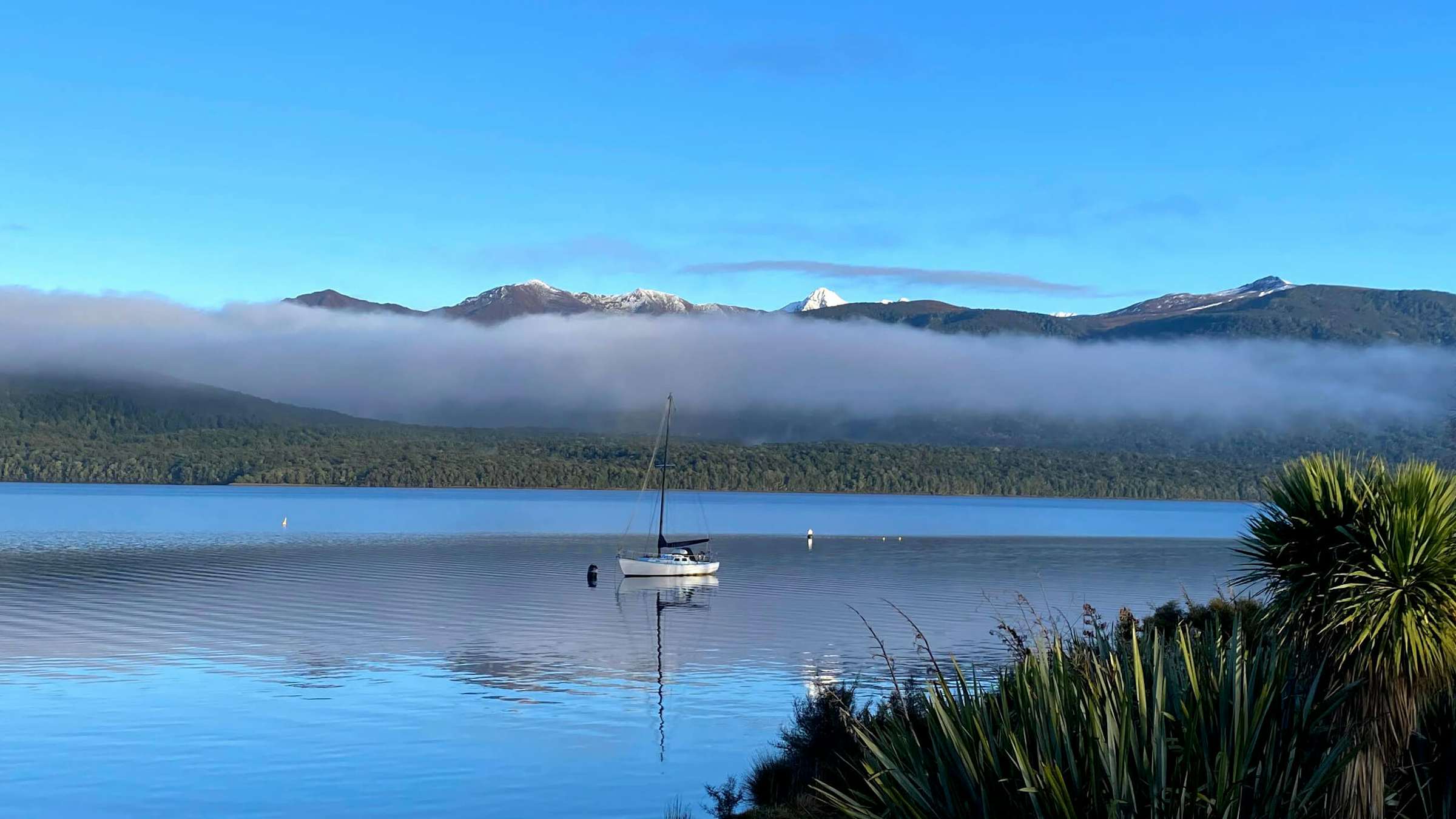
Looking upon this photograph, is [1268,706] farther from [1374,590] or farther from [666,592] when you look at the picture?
[666,592]

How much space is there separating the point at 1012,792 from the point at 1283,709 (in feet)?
6.04

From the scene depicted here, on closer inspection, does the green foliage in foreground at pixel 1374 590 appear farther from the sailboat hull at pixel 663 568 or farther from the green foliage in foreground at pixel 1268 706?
the sailboat hull at pixel 663 568

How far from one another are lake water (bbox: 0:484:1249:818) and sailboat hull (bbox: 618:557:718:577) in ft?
5.48

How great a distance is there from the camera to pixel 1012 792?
7.41 m

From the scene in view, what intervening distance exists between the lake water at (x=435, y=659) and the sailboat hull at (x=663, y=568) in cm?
167

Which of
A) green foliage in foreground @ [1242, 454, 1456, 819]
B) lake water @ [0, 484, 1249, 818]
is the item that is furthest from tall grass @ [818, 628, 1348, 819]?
lake water @ [0, 484, 1249, 818]

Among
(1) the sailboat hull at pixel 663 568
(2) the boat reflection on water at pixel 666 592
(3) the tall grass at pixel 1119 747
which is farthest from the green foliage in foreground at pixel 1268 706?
(1) the sailboat hull at pixel 663 568

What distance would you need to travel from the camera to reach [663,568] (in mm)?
78375

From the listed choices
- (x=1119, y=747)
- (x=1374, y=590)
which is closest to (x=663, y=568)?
(x=1374, y=590)

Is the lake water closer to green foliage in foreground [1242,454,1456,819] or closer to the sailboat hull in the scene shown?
the sailboat hull

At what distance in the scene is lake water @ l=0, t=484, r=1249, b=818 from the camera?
80.6ft

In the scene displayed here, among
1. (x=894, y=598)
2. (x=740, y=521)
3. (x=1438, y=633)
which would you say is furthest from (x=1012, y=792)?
(x=740, y=521)

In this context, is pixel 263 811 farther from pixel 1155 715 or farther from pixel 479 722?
pixel 1155 715

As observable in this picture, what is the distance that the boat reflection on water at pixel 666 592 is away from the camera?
194ft
